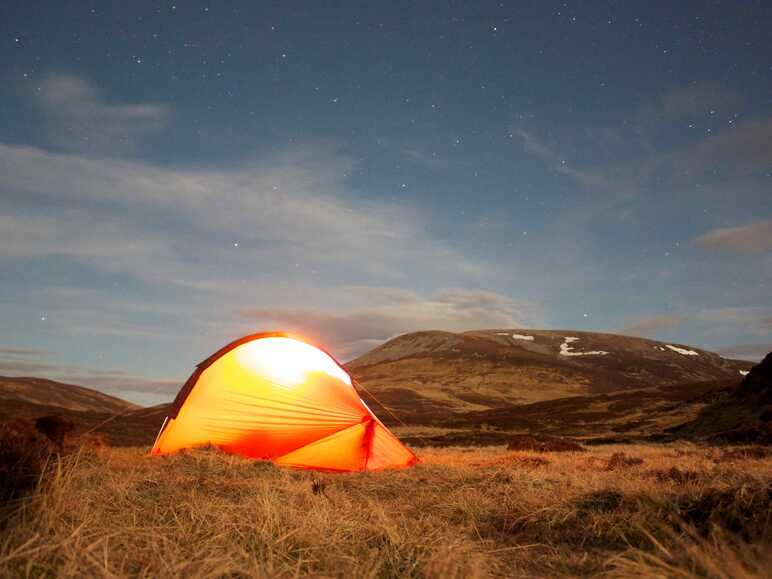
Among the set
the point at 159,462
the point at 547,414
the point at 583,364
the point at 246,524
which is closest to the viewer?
the point at 246,524

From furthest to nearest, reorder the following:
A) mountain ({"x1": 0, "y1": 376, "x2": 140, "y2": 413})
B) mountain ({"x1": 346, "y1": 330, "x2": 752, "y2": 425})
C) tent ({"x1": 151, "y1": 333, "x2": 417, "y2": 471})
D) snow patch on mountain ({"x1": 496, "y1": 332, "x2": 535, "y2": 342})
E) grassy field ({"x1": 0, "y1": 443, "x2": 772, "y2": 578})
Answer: snow patch on mountain ({"x1": 496, "y1": 332, "x2": 535, "y2": 342})
mountain ({"x1": 346, "y1": 330, "x2": 752, "y2": 425})
mountain ({"x1": 0, "y1": 376, "x2": 140, "y2": 413})
tent ({"x1": 151, "y1": 333, "x2": 417, "y2": 471})
grassy field ({"x1": 0, "y1": 443, "x2": 772, "y2": 578})

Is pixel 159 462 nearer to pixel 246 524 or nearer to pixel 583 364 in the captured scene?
pixel 246 524

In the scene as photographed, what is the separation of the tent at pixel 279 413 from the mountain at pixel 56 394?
6009cm

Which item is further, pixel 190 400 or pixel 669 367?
pixel 669 367

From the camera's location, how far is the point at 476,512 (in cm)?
539

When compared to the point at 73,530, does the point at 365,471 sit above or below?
below

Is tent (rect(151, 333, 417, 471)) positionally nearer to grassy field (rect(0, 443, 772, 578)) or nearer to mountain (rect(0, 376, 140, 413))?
grassy field (rect(0, 443, 772, 578))

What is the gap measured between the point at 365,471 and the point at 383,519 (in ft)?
19.4

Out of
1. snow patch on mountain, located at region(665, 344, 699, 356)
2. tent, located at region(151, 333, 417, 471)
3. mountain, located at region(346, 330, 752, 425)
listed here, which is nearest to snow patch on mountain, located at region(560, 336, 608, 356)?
mountain, located at region(346, 330, 752, 425)

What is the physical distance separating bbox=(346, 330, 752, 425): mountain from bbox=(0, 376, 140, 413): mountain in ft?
127

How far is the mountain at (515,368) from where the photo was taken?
85.9 metres

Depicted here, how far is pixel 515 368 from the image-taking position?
113812 mm

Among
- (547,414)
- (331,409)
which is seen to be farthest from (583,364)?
(331,409)

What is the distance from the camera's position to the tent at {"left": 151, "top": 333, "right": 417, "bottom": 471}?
10609 millimetres
